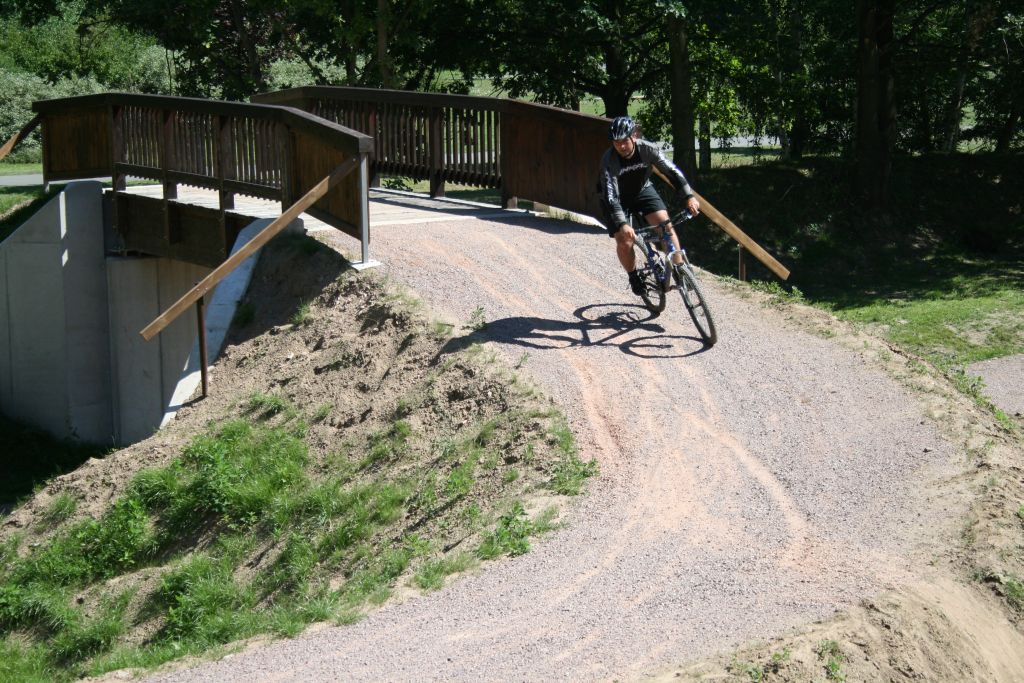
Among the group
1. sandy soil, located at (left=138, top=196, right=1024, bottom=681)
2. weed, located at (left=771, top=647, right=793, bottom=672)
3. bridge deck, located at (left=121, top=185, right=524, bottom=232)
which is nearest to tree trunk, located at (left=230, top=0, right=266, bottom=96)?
bridge deck, located at (left=121, top=185, right=524, bottom=232)

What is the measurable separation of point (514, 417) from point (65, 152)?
12.0 metres

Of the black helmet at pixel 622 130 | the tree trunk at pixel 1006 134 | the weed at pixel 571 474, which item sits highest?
the tree trunk at pixel 1006 134

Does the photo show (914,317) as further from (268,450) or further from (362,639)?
(362,639)

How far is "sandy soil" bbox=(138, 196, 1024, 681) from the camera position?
19.8ft

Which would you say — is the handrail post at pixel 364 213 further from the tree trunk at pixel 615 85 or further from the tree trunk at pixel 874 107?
the tree trunk at pixel 615 85

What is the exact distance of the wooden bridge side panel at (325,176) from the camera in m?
12.5

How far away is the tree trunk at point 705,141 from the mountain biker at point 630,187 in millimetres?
14821

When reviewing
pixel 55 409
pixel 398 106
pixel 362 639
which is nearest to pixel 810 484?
pixel 362 639

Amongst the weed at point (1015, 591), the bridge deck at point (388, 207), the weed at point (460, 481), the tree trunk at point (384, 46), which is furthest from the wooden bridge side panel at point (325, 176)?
the tree trunk at point (384, 46)

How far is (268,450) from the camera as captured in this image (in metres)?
10.0

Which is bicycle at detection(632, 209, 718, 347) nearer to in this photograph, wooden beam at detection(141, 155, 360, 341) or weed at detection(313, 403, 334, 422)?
weed at detection(313, 403, 334, 422)

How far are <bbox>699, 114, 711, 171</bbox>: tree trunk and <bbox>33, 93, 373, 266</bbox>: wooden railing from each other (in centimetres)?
1218

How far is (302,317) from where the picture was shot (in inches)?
468

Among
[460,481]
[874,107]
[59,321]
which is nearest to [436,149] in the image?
[59,321]
